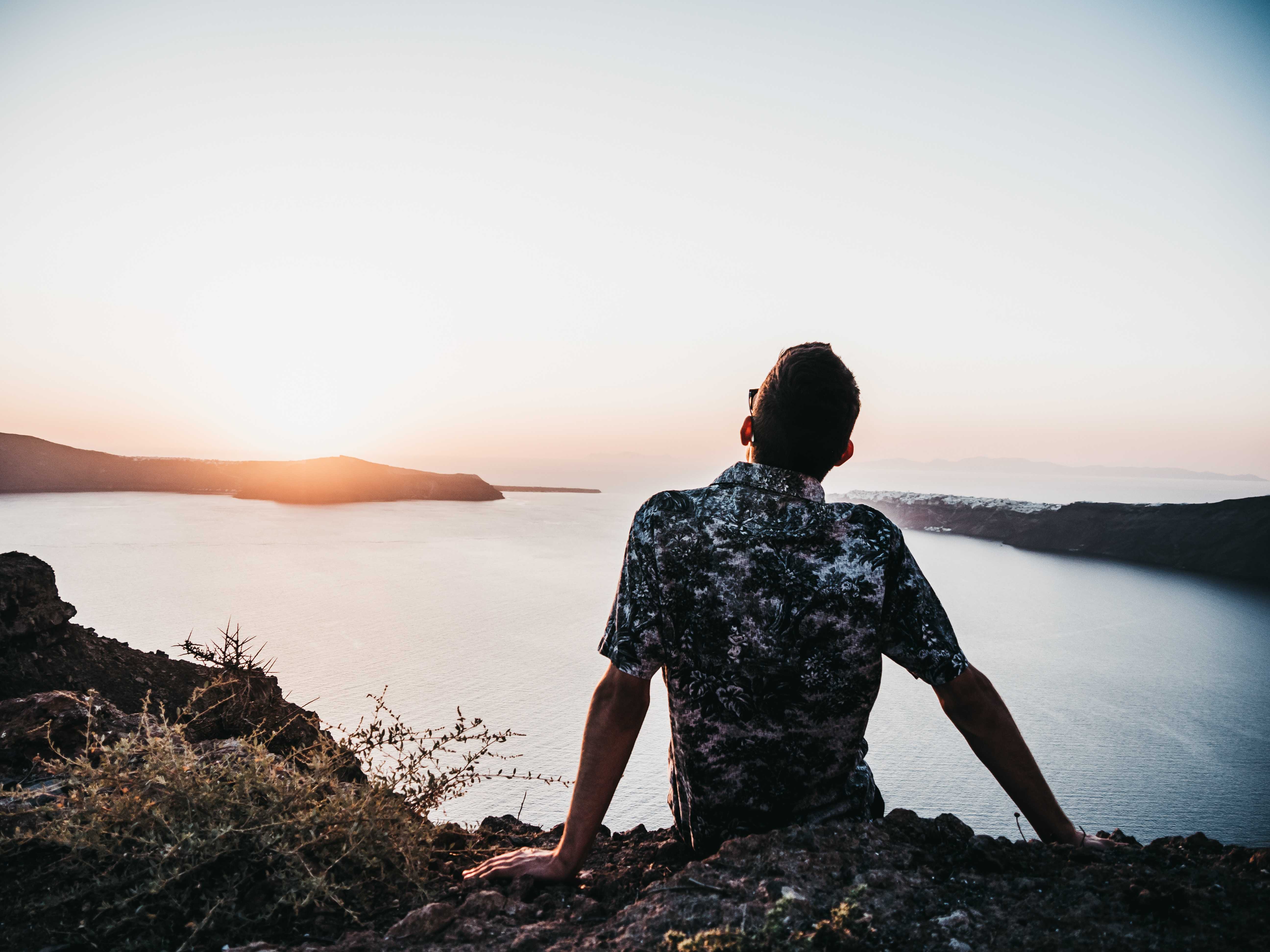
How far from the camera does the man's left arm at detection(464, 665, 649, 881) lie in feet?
3.27

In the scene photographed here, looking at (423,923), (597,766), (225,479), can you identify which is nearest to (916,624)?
(597,766)

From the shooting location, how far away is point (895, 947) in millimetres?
749

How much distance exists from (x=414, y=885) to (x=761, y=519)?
889mm

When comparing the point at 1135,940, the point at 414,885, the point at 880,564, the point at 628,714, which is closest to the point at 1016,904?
the point at 1135,940

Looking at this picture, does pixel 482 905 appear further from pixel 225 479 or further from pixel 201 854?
pixel 225 479

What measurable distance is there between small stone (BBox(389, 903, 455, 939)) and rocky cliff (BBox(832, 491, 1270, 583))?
17.2ft

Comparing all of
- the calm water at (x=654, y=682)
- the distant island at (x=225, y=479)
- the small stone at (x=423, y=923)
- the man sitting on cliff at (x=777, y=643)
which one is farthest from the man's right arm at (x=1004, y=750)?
the distant island at (x=225, y=479)

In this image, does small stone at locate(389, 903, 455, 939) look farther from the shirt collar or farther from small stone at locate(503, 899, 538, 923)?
the shirt collar

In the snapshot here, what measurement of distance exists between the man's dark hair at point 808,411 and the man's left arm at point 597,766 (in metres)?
0.44

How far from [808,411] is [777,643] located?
37cm

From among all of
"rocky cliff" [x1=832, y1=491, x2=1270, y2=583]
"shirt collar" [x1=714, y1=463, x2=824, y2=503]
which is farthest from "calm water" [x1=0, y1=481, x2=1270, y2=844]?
"shirt collar" [x1=714, y1=463, x2=824, y2=503]

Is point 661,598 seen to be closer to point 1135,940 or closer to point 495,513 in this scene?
point 1135,940

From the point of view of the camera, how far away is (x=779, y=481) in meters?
0.99

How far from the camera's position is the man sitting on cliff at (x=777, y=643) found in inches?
37.7
